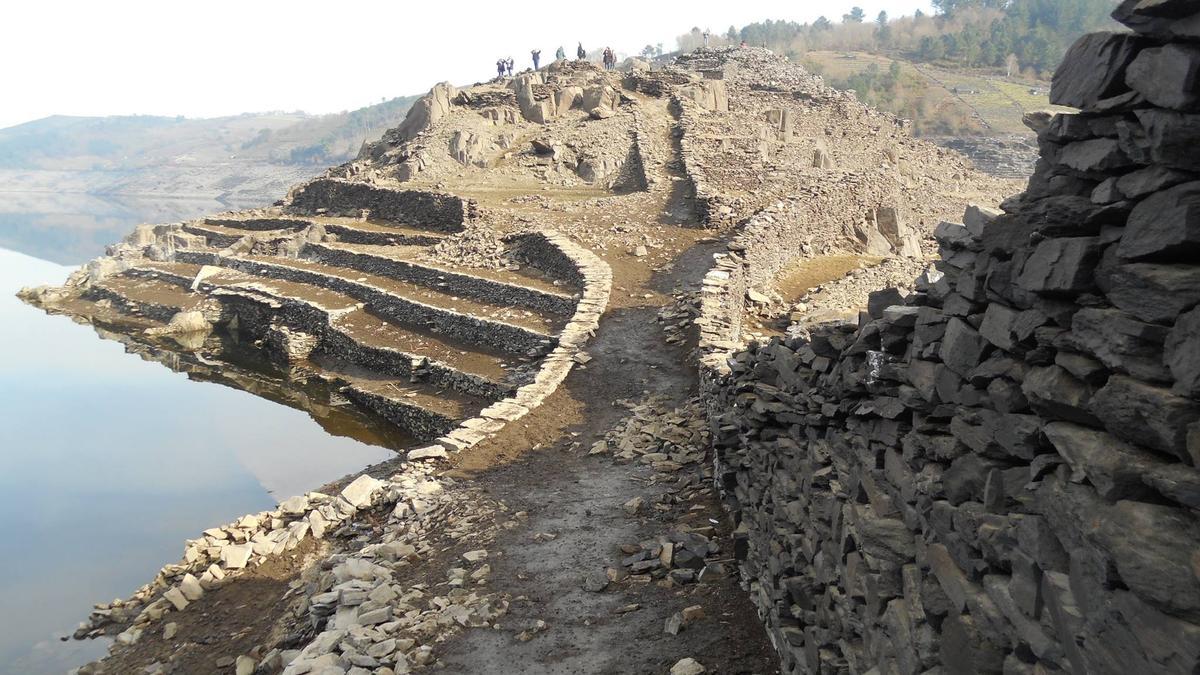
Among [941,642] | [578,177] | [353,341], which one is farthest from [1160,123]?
[578,177]

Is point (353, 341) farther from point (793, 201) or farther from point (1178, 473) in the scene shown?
point (1178, 473)

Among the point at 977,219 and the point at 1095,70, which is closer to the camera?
the point at 1095,70

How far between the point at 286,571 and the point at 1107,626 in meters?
11.4

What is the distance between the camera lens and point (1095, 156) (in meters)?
3.20

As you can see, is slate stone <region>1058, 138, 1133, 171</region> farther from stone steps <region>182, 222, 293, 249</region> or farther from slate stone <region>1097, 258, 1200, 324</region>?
stone steps <region>182, 222, 293, 249</region>

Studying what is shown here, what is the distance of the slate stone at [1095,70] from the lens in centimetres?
310

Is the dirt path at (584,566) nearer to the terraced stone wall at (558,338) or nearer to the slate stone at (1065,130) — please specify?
the terraced stone wall at (558,338)

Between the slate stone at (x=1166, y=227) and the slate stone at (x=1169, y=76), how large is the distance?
293 mm

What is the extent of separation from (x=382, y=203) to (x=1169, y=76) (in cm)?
3430

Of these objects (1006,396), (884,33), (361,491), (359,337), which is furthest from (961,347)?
(884,33)

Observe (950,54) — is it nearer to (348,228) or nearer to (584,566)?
(348,228)

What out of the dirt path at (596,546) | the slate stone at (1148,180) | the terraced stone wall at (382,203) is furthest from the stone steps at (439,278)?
the slate stone at (1148,180)

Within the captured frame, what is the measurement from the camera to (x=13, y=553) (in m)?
17.0

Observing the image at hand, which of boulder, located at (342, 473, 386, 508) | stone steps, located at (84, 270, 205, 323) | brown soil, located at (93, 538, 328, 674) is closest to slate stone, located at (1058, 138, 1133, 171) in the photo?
brown soil, located at (93, 538, 328, 674)
